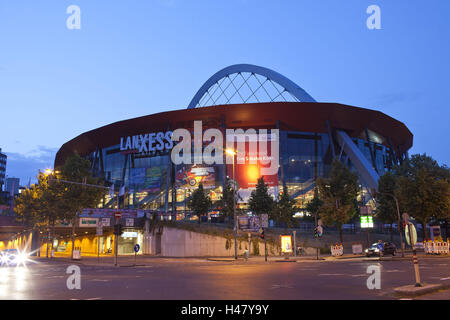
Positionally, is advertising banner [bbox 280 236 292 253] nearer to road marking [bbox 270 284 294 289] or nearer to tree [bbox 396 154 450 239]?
tree [bbox 396 154 450 239]

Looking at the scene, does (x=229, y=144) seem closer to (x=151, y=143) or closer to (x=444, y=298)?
(x=151, y=143)

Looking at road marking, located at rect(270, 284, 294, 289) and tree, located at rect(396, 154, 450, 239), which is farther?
tree, located at rect(396, 154, 450, 239)

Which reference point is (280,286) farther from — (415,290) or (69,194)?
(69,194)

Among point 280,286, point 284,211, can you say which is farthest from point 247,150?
point 280,286

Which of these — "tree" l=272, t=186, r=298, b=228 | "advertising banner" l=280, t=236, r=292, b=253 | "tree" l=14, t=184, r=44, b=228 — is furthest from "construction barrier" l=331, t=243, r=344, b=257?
"tree" l=14, t=184, r=44, b=228

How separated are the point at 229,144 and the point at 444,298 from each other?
2626 inches

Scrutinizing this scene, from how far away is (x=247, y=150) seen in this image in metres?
77.8

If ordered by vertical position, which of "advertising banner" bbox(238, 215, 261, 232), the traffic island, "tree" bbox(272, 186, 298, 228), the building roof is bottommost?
the traffic island

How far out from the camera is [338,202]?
47000 mm

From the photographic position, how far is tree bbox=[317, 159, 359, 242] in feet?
157

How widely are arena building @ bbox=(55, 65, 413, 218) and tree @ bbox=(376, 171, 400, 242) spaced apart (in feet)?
40.0

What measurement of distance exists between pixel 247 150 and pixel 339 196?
31.3 metres

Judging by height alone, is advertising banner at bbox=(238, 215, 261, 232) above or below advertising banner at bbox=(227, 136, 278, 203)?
below
